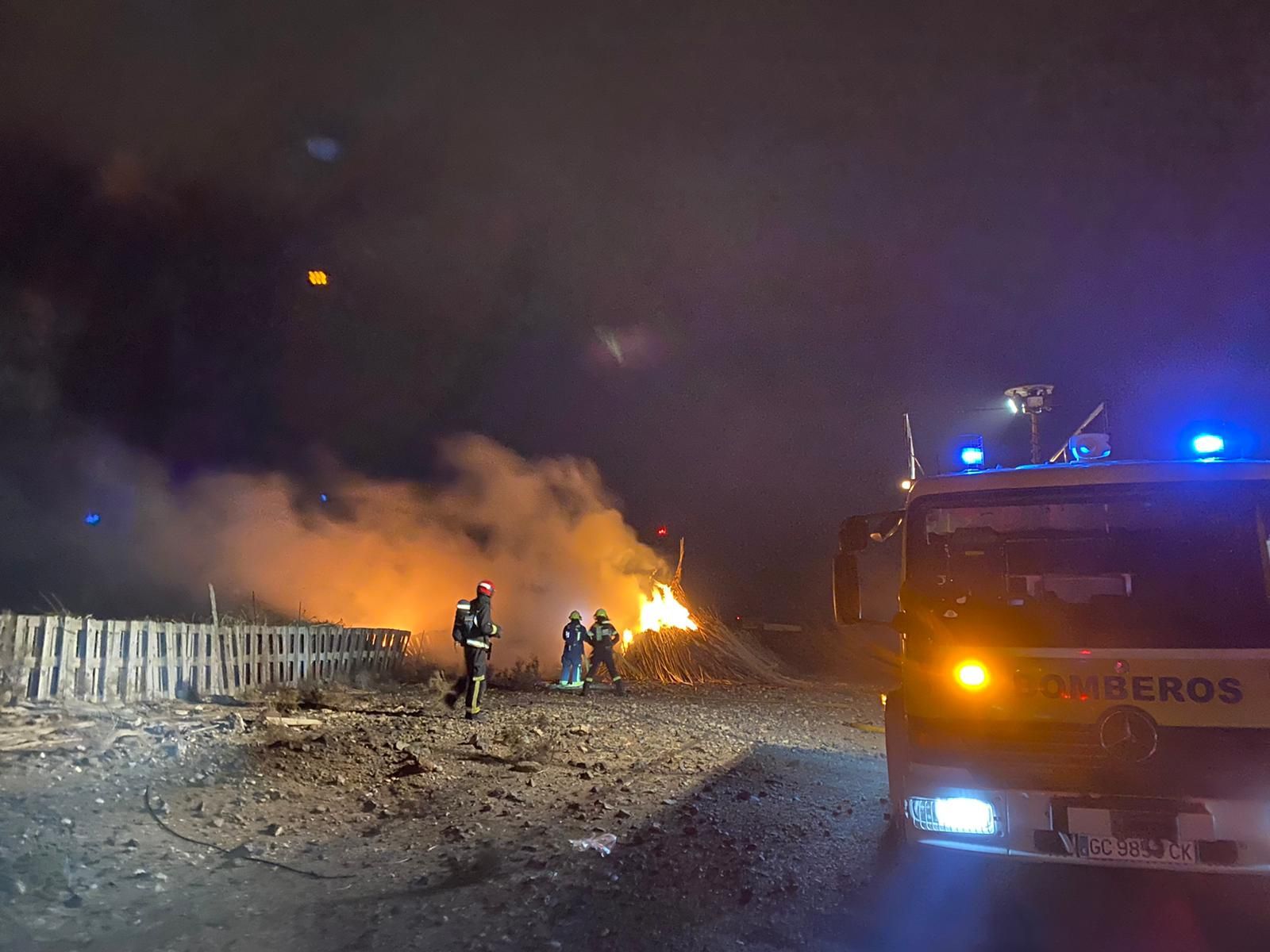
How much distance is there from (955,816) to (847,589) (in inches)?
63.4

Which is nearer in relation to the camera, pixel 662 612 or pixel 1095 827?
pixel 1095 827

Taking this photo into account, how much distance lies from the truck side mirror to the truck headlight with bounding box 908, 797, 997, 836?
135 centimetres

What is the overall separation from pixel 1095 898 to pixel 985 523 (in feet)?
7.38

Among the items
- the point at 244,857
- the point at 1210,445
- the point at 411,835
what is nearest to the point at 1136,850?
the point at 1210,445

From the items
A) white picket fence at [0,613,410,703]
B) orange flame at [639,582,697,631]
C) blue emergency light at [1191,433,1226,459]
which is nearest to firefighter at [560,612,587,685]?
white picket fence at [0,613,410,703]

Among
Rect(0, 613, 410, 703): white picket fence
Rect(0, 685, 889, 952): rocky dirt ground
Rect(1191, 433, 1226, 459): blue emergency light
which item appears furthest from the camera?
Rect(0, 613, 410, 703): white picket fence

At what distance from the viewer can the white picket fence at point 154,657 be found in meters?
8.97

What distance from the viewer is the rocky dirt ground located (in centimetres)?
404

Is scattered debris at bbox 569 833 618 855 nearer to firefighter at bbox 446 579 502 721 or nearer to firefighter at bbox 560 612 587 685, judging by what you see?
firefighter at bbox 446 579 502 721

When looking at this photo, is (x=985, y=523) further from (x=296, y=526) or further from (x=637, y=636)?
(x=296, y=526)

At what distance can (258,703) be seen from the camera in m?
11.3

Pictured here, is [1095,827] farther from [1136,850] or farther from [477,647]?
[477,647]

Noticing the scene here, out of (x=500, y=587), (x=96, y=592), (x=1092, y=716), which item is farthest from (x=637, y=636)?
(x=1092, y=716)

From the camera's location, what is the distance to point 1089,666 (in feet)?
14.4
